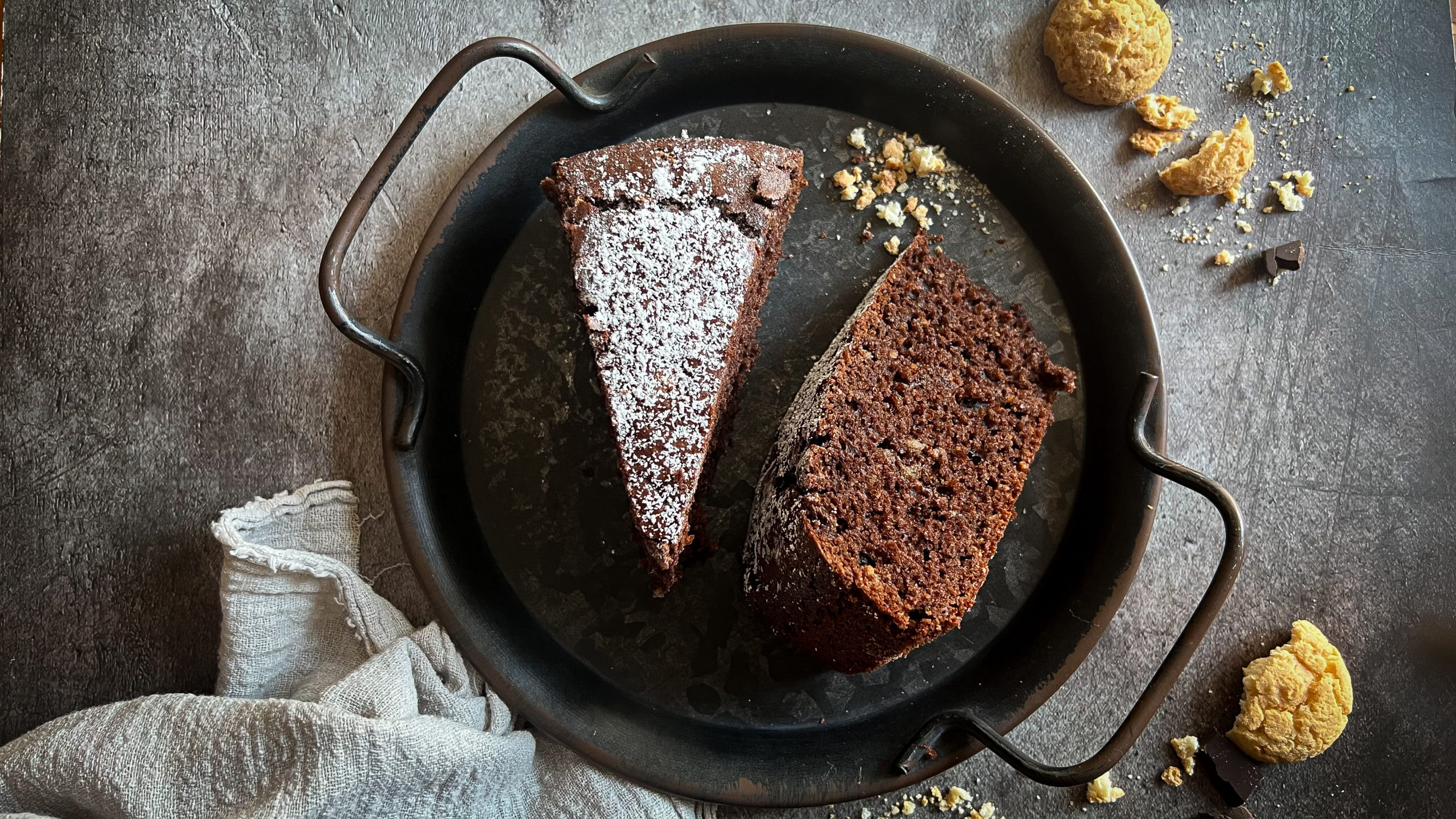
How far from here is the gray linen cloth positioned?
2.52 m

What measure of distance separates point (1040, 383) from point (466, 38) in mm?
2286

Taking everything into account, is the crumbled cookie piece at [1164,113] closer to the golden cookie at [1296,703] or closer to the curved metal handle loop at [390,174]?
the golden cookie at [1296,703]

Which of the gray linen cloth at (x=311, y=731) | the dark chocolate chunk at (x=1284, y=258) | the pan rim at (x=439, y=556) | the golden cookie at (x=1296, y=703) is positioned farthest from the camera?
the dark chocolate chunk at (x=1284, y=258)

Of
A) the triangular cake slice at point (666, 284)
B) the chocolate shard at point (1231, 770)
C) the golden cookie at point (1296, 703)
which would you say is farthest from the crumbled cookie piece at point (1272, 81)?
the chocolate shard at point (1231, 770)

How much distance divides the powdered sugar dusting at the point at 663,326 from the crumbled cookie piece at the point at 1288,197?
1.90 meters

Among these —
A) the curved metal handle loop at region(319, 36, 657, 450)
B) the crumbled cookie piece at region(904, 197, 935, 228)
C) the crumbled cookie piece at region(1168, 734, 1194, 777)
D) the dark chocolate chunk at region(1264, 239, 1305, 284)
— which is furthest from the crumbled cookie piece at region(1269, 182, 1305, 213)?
the curved metal handle loop at region(319, 36, 657, 450)

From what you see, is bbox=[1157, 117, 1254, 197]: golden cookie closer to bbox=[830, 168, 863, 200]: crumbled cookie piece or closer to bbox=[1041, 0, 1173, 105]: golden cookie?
bbox=[1041, 0, 1173, 105]: golden cookie

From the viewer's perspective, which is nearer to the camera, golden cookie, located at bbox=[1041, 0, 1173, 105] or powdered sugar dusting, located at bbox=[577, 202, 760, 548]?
powdered sugar dusting, located at bbox=[577, 202, 760, 548]

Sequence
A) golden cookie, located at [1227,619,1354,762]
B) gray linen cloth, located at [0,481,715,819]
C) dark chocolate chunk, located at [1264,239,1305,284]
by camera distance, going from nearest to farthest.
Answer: gray linen cloth, located at [0,481,715,819]
golden cookie, located at [1227,619,1354,762]
dark chocolate chunk, located at [1264,239,1305,284]

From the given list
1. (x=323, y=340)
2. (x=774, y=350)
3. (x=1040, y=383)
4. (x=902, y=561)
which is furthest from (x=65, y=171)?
(x=1040, y=383)

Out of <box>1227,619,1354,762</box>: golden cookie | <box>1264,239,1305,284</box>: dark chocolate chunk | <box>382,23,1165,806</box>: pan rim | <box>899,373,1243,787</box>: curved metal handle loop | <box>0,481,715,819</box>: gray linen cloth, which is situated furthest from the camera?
<box>1264,239,1305,284</box>: dark chocolate chunk

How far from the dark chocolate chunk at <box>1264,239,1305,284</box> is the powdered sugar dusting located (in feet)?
5.92

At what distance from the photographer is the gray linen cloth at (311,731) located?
8.27 feet

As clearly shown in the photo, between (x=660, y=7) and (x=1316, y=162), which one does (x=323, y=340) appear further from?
(x=1316, y=162)
